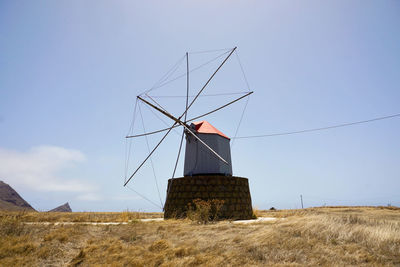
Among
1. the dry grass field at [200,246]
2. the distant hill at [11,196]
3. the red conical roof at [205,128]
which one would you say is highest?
the red conical roof at [205,128]

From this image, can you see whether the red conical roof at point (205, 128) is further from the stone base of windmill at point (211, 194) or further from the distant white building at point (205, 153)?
the stone base of windmill at point (211, 194)

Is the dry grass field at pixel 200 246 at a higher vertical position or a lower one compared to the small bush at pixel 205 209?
lower

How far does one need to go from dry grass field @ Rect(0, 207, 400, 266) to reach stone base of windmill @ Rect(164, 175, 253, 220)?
22.6 feet

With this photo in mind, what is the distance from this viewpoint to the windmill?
17.1 metres

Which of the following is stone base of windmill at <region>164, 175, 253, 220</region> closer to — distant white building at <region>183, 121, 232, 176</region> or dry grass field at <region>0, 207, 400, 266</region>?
distant white building at <region>183, 121, 232, 176</region>

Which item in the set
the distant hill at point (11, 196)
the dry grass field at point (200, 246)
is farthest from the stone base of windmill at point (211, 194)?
the distant hill at point (11, 196)

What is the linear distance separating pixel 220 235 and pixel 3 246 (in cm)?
673

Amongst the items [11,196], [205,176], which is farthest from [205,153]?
[11,196]

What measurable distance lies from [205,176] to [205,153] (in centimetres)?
190

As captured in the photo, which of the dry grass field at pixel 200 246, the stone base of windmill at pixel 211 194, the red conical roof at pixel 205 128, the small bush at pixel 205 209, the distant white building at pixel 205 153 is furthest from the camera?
the red conical roof at pixel 205 128

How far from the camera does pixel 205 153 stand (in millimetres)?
18594

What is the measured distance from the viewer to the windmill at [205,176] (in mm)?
17078

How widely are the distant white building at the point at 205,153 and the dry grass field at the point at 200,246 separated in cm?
849

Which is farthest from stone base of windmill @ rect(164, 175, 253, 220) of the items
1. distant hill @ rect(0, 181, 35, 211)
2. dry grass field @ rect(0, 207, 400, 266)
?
distant hill @ rect(0, 181, 35, 211)
